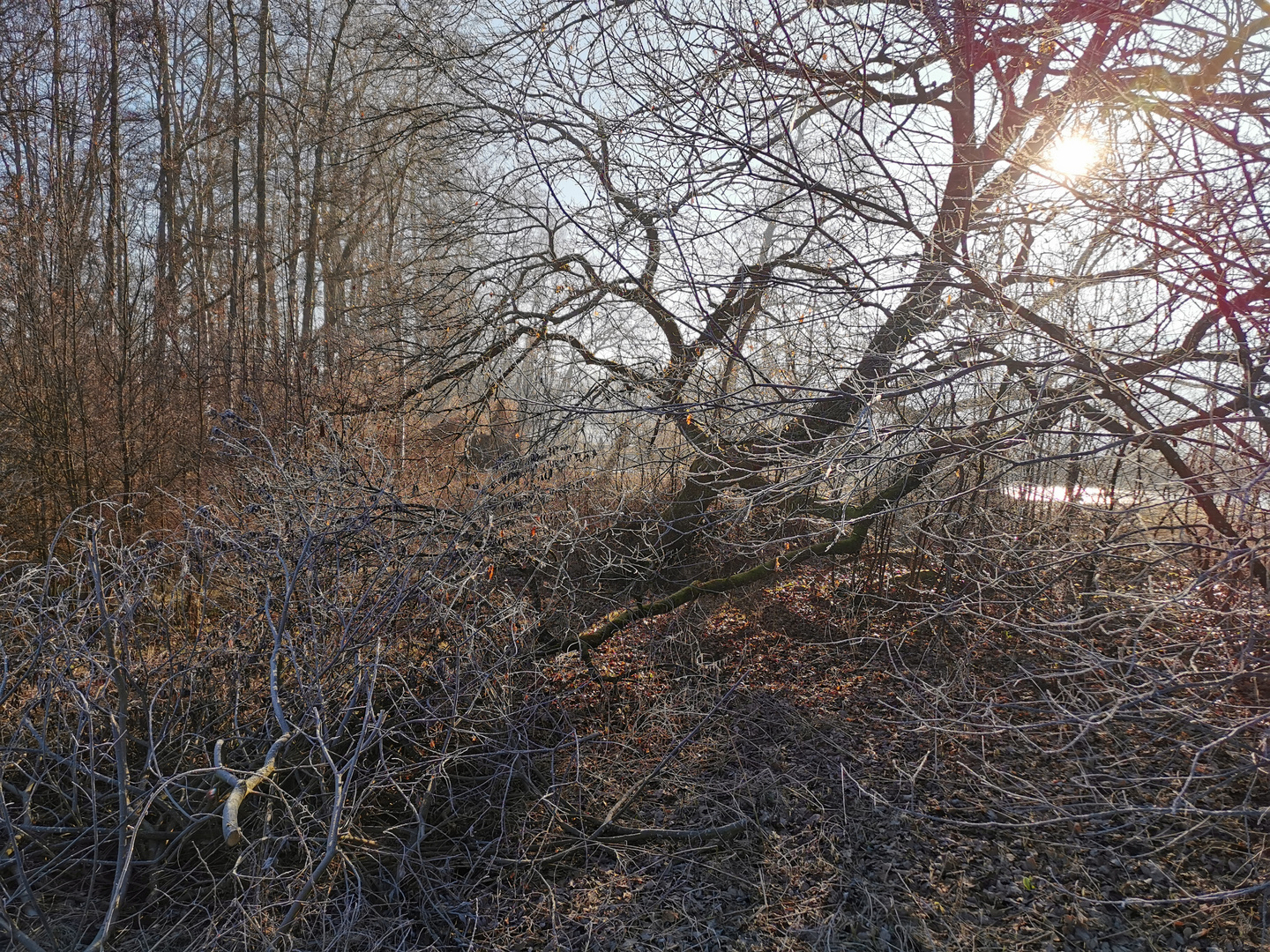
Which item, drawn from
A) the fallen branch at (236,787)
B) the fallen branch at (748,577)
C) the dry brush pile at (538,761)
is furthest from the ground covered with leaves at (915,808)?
the fallen branch at (236,787)

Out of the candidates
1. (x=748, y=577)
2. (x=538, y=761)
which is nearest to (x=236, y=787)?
(x=538, y=761)

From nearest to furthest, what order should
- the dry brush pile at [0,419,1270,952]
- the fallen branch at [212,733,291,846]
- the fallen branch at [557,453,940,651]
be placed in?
the fallen branch at [212,733,291,846]
the dry brush pile at [0,419,1270,952]
the fallen branch at [557,453,940,651]

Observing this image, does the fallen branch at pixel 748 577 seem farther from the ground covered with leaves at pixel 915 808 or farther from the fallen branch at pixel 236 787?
the fallen branch at pixel 236 787

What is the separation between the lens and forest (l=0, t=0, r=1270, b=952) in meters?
3.60

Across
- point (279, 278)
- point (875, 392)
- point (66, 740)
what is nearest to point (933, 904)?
point (875, 392)

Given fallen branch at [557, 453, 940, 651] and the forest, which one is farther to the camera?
fallen branch at [557, 453, 940, 651]

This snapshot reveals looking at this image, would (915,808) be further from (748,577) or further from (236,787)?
(236,787)

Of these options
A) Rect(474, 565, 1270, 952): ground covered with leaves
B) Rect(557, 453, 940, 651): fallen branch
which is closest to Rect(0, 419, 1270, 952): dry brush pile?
Rect(474, 565, 1270, 952): ground covered with leaves

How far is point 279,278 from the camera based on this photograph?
53.5 ft

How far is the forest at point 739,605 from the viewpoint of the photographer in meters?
3.60

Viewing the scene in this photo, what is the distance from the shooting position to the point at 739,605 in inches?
316

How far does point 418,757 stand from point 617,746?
143cm

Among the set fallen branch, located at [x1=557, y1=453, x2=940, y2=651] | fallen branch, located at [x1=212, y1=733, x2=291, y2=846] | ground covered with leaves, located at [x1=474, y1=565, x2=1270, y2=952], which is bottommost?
ground covered with leaves, located at [x1=474, y1=565, x2=1270, y2=952]

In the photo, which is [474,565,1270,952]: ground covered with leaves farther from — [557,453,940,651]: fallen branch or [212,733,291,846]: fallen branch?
[212,733,291,846]: fallen branch
